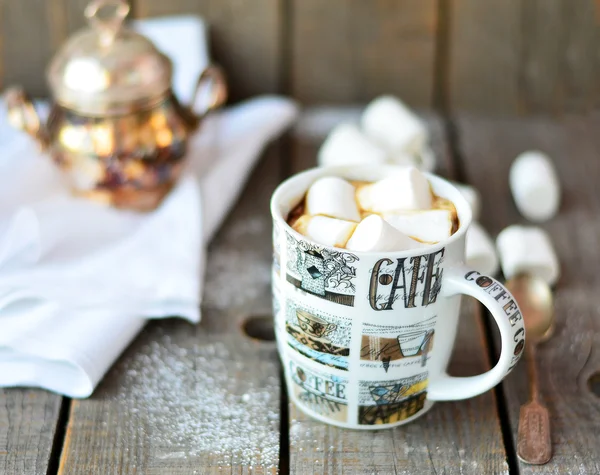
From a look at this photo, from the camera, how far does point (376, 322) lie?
19.6 inches

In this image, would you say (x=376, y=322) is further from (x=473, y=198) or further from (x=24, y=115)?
(x=24, y=115)

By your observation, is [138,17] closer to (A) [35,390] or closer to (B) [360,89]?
(B) [360,89]

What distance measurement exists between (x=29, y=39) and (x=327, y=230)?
2.09ft

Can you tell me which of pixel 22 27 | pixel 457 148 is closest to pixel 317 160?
pixel 457 148

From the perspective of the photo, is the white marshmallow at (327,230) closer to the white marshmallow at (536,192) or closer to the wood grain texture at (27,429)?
the wood grain texture at (27,429)

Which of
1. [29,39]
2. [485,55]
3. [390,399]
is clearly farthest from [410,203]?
[29,39]

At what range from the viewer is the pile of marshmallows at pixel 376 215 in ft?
1.63

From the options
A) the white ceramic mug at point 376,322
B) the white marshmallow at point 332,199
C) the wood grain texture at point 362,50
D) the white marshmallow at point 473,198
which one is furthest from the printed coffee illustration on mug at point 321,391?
the wood grain texture at point 362,50

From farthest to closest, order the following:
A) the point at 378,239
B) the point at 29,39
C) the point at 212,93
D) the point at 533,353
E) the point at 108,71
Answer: the point at 29,39 → the point at 212,93 → the point at 108,71 → the point at 533,353 → the point at 378,239

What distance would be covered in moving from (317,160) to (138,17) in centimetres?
30

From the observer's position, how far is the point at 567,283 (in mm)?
710

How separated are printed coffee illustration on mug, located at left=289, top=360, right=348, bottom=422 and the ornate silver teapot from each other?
31cm

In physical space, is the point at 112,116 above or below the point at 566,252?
above

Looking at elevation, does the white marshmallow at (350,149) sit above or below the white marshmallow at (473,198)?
above
